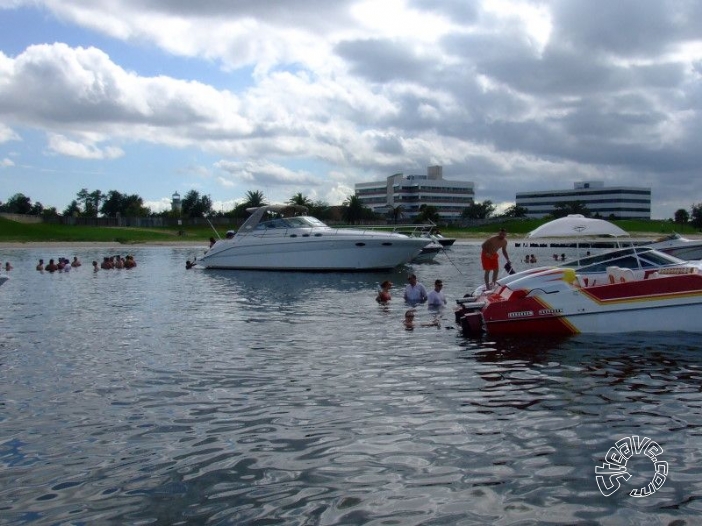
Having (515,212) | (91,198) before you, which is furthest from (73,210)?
(515,212)

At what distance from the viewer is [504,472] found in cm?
773

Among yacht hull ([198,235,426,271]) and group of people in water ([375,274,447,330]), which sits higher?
yacht hull ([198,235,426,271])

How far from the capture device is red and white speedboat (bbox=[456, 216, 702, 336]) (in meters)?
15.6

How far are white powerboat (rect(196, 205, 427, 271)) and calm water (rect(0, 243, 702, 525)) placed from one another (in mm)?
19599

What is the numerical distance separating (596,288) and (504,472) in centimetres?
914

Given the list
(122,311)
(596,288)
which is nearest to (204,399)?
(596,288)

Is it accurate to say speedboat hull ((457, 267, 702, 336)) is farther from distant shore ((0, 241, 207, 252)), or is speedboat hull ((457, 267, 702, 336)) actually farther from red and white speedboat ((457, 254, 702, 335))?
distant shore ((0, 241, 207, 252))

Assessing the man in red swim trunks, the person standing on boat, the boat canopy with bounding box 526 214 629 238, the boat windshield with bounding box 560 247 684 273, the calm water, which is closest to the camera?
the calm water

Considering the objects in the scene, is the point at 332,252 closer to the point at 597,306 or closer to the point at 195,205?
the point at 597,306

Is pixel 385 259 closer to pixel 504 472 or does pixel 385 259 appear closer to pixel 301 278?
pixel 301 278

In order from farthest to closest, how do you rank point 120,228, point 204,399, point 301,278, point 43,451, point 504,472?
point 120,228 → point 301,278 → point 204,399 → point 43,451 → point 504,472

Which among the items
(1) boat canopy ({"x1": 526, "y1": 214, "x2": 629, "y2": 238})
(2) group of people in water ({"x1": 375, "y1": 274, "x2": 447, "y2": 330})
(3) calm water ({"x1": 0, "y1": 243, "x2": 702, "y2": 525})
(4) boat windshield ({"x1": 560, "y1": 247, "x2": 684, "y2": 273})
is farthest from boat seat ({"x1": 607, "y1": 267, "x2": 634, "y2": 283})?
(2) group of people in water ({"x1": 375, "y1": 274, "x2": 447, "y2": 330})

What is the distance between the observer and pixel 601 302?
51.8 feet

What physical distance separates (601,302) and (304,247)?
79.0 feet
